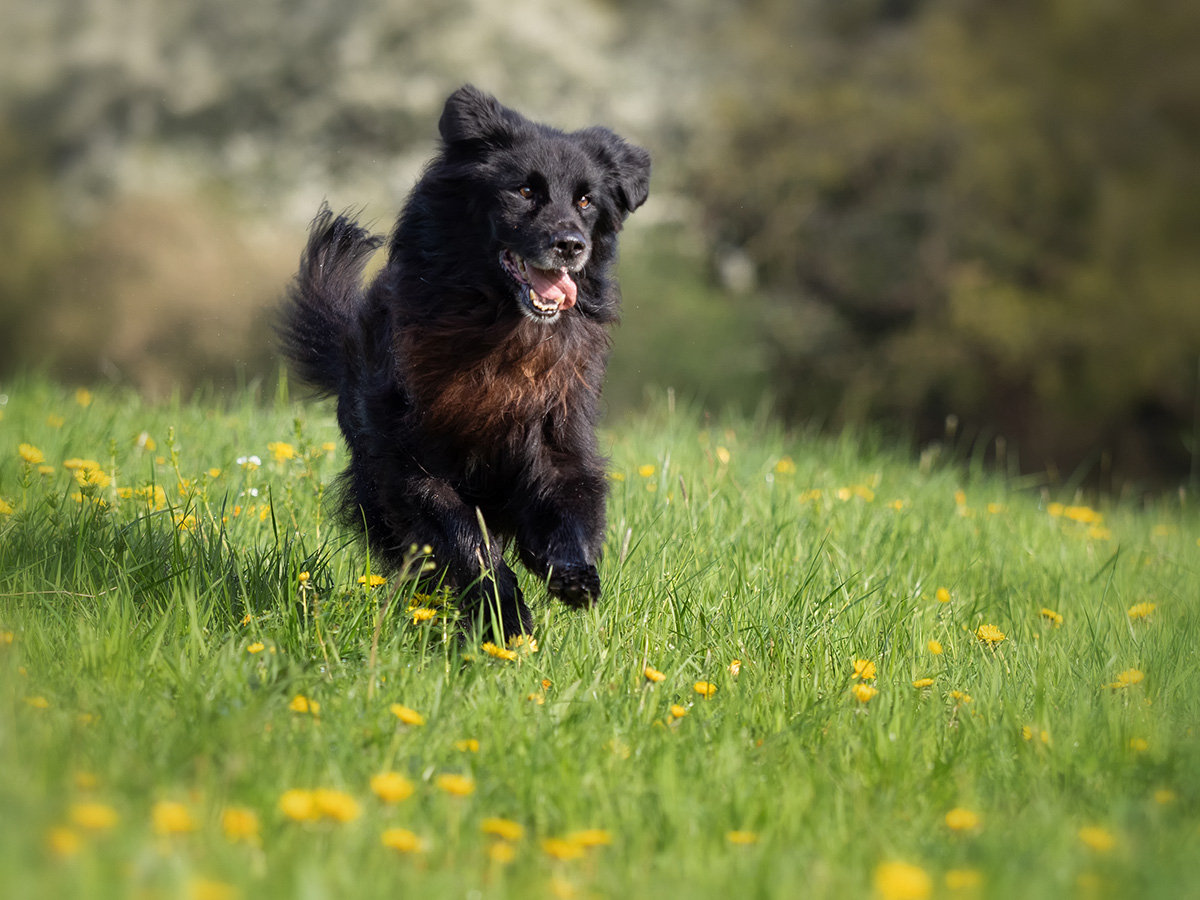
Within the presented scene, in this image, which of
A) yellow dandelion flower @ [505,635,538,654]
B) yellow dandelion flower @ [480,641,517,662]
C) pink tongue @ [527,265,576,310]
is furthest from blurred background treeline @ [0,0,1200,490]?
yellow dandelion flower @ [480,641,517,662]

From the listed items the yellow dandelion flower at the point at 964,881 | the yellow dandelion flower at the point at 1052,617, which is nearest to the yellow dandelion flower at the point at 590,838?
the yellow dandelion flower at the point at 964,881

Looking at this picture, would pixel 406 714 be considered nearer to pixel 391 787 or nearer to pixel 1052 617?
pixel 391 787

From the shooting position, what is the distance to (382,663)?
8.59 ft

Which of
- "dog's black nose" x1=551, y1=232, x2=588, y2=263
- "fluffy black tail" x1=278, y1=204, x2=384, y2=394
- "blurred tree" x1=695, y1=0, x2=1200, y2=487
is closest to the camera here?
"dog's black nose" x1=551, y1=232, x2=588, y2=263

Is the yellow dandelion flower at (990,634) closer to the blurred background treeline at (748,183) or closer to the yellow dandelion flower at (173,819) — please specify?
the yellow dandelion flower at (173,819)

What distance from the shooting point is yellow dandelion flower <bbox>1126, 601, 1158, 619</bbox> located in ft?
12.1

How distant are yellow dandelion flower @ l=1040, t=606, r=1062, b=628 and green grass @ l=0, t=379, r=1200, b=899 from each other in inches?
2.7

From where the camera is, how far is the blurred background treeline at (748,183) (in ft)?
40.9

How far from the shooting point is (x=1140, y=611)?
12.1 feet

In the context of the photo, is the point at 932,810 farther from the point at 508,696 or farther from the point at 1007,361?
the point at 1007,361

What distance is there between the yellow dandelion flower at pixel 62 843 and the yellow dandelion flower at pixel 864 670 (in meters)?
1.86

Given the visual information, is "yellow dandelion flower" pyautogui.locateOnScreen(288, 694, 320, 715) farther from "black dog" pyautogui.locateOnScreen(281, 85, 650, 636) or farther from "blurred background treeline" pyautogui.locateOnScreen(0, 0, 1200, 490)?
"blurred background treeline" pyautogui.locateOnScreen(0, 0, 1200, 490)

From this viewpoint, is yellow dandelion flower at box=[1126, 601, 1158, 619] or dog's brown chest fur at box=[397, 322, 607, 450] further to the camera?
yellow dandelion flower at box=[1126, 601, 1158, 619]

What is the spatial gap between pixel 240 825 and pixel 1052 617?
9.12ft
